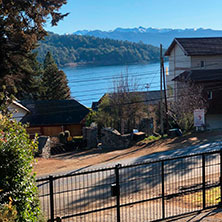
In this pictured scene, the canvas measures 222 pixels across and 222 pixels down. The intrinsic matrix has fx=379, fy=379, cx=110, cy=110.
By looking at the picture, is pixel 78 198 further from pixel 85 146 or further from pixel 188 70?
pixel 188 70

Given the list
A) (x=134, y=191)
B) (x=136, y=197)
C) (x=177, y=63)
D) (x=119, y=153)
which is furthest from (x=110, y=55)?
(x=136, y=197)

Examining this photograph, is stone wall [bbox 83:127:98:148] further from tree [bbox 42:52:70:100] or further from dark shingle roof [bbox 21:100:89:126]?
tree [bbox 42:52:70:100]

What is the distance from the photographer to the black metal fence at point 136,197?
820 centimetres

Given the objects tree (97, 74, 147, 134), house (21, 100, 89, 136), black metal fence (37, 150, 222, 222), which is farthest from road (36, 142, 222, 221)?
house (21, 100, 89, 136)

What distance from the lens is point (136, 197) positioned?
12.6 meters

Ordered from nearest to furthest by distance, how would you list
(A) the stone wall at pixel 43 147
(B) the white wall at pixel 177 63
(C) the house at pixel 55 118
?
1. (A) the stone wall at pixel 43 147
2. (C) the house at pixel 55 118
3. (B) the white wall at pixel 177 63

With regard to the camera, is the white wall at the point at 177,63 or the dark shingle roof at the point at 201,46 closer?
the dark shingle roof at the point at 201,46

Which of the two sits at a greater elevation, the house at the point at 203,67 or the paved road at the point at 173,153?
the house at the point at 203,67

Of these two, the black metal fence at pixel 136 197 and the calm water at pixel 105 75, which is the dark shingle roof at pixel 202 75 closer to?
the calm water at pixel 105 75

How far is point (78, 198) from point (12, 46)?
12970 millimetres

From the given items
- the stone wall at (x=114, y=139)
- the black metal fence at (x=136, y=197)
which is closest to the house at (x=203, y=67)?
the stone wall at (x=114, y=139)

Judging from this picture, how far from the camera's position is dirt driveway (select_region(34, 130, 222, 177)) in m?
22.4

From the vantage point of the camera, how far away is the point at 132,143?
29.1 meters

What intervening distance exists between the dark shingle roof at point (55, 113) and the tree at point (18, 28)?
66.6 ft
